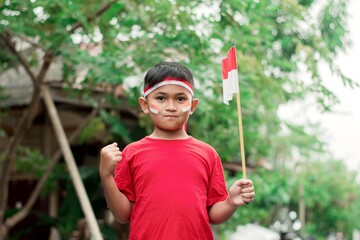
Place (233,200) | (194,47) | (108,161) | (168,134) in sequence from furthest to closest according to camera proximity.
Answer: (194,47) → (168,134) → (233,200) → (108,161)

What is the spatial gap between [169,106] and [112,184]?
425mm

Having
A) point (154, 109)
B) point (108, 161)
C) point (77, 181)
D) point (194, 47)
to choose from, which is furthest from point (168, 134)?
point (77, 181)

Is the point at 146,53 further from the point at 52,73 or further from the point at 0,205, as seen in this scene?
the point at 52,73

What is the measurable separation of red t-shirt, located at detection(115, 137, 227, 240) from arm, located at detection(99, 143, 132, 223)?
0.05 meters

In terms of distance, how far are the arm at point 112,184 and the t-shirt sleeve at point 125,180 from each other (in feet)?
0.10

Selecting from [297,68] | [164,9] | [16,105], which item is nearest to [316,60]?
[297,68]

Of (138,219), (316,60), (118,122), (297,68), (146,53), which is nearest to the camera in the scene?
(138,219)

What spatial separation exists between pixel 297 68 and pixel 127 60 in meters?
1.91

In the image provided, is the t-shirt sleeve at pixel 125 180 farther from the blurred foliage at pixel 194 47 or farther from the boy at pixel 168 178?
the blurred foliage at pixel 194 47

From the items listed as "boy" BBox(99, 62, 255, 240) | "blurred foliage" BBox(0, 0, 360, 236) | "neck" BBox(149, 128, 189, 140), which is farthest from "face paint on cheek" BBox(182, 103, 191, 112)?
"blurred foliage" BBox(0, 0, 360, 236)

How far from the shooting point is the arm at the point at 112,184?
9.05 feet

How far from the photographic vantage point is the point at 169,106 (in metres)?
2.92

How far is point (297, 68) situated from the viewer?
7.43 m

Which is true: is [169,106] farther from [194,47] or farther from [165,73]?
[194,47]
